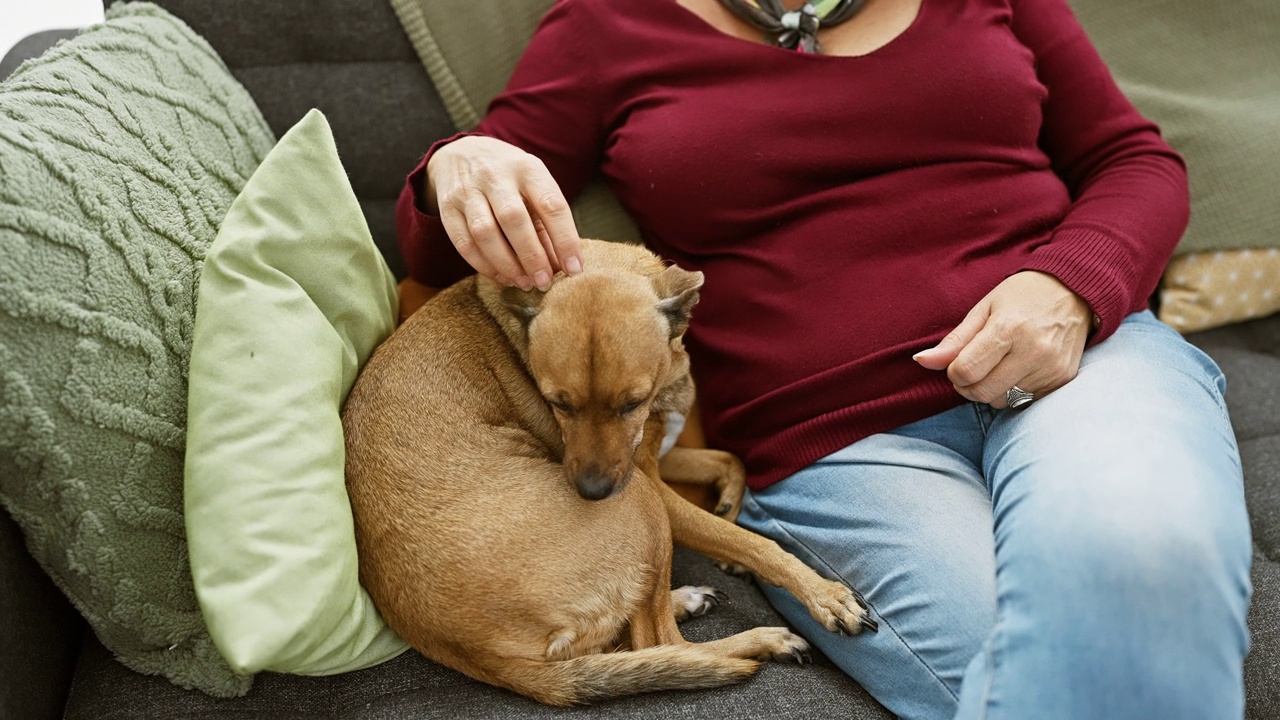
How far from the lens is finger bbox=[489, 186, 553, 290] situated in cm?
155

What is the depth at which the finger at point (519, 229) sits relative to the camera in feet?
5.08

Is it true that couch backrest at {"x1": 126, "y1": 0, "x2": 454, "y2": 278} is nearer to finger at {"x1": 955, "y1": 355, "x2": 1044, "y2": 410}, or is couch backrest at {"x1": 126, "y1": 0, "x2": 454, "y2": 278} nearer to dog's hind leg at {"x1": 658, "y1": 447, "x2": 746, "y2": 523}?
dog's hind leg at {"x1": 658, "y1": 447, "x2": 746, "y2": 523}

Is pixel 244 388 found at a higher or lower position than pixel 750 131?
lower

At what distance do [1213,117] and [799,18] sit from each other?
1.33 metres

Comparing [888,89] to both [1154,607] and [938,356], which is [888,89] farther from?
[1154,607]

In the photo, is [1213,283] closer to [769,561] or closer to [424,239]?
[769,561]

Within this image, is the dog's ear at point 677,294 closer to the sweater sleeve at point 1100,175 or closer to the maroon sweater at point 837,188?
the maroon sweater at point 837,188

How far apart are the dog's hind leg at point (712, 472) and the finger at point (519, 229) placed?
67 cm

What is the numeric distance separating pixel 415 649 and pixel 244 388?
569 millimetres

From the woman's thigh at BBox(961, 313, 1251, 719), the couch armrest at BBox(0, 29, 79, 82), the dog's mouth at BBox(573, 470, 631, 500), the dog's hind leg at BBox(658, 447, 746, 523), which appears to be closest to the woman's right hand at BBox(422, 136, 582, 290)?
the dog's mouth at BBox(573, 470, 631, 500)

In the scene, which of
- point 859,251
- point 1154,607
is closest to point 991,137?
point 859,251

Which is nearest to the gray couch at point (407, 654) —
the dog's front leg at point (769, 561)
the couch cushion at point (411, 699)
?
the couch cushion at point (411, 699)

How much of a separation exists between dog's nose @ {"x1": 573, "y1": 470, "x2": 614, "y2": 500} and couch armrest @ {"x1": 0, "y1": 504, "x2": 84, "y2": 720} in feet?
3.01

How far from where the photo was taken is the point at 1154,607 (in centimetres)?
119
